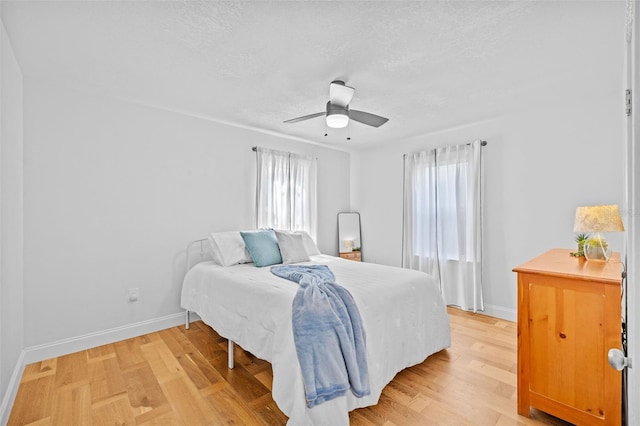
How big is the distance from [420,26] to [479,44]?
512mm

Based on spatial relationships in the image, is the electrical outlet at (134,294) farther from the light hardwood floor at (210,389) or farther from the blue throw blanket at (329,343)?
the blue throw blanket at (329,343)

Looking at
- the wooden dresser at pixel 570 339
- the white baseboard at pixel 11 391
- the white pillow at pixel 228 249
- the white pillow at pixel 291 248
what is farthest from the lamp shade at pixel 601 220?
the white baseboard at pixel 11 391

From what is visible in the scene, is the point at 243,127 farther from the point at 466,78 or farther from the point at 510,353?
the point at 510,353

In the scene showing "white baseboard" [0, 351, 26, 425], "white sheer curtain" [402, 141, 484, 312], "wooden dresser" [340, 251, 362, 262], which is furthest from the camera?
"wooden dresser" [340, 251, 362, 262]

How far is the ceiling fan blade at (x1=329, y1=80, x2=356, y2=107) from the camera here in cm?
248

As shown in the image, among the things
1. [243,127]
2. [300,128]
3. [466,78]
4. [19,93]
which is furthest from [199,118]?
[466,78]

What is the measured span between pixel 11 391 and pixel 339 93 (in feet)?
10.6

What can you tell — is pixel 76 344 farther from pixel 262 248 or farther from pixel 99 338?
pixel 262 248

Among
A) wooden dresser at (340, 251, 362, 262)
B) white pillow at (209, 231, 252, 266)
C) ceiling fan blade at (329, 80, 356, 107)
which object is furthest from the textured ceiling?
wooden dresser at (340, 251, 362, 262)

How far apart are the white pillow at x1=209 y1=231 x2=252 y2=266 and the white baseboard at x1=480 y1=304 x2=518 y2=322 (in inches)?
118

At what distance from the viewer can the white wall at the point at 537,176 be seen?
298 centimetres

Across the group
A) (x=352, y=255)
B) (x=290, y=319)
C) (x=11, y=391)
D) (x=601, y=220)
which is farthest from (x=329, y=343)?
(x=352, y=255)

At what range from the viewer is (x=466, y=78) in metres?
2.59

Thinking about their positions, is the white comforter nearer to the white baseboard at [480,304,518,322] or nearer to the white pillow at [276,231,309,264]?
the white pillow at [276,231,309,264]
